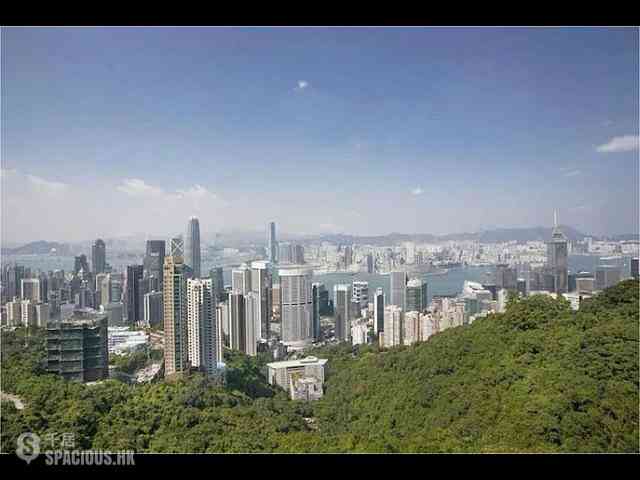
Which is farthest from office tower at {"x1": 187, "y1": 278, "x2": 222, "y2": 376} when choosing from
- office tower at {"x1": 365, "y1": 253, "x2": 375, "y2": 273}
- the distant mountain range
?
office tower at {"x1": 365, "y1": 253, "x2": 375, "y2": 273}

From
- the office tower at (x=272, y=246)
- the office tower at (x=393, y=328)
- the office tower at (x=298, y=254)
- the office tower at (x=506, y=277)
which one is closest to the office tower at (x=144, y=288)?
the office tower at (x=272, y=246)

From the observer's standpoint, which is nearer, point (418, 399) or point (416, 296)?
point (418, 399)

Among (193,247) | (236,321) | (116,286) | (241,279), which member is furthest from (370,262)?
(116,286)

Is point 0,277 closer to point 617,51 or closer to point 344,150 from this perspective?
point 344,150

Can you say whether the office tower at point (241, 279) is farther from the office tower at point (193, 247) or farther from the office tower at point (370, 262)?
the office tower at point (370, 262)

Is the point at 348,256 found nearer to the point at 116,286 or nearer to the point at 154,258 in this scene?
the point at 154,258
